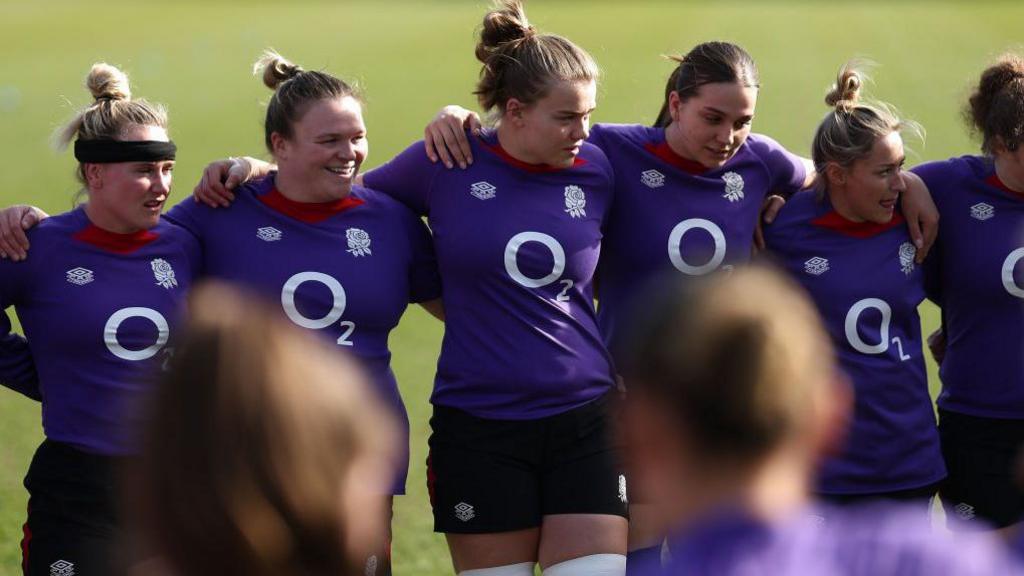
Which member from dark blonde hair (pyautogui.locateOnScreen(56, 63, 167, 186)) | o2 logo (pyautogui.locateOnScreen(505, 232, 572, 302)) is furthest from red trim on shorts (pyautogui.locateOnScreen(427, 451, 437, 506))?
dark blonde hair (pyautogui.locateOnScreen(56, 63, 167, 186))

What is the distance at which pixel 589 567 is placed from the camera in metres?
4.29

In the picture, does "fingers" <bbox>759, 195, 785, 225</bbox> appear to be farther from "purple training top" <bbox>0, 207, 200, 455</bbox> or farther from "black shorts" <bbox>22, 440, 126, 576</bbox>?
"black shorts" <bbox>22, 440, 126, 576</bbox>

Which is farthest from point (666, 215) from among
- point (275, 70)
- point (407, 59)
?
point (407, 59)

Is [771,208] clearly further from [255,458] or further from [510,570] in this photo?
[255,458]

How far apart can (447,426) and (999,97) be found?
229 cm

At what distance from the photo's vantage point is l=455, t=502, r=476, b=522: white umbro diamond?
443 centimetres

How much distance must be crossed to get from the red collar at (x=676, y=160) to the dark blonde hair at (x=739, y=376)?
2.65m

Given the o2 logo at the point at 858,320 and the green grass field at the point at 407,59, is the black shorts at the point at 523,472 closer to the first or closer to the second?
the o2 logo at the point at 858,320

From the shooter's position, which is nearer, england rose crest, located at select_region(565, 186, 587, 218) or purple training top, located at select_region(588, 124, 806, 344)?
england rose crest, located at select_region(565, 186, 587, 218)

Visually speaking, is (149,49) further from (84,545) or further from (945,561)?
(945,561)

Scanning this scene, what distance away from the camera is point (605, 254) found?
16.1ft

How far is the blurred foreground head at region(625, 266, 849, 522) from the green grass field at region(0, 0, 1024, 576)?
6.21 m

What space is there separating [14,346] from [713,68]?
98.7 inches

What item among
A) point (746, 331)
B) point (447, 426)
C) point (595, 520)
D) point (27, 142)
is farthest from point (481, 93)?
point (27, 142)
